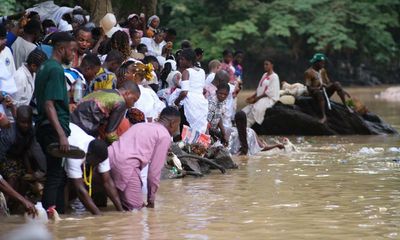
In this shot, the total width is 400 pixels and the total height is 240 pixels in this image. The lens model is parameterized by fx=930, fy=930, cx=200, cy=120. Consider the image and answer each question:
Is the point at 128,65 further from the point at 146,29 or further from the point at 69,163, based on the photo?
the point at 146,29

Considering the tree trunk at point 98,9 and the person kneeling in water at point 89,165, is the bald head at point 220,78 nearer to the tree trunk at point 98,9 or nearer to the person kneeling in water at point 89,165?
the tree trunk at point 98,9

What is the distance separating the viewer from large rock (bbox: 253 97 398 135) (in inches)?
721

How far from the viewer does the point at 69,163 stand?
8.33 m

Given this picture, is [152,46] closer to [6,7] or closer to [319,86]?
[6,7]

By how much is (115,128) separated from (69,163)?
78 cm

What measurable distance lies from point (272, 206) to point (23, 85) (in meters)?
2.76

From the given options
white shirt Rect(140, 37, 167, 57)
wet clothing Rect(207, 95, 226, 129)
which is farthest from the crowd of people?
white shirt Rect(140, 37, 167, 57)

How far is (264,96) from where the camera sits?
18109mm

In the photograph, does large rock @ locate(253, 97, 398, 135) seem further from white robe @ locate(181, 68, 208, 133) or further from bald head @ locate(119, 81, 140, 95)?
bald head @ locate(119, 81, 140, 95)

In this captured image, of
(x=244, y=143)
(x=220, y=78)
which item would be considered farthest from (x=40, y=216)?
(x=244, y=143)

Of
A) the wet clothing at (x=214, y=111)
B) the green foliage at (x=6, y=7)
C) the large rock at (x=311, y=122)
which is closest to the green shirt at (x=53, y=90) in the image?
the wet clothing at (x=214, y=111)

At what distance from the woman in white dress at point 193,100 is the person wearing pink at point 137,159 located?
3.75m

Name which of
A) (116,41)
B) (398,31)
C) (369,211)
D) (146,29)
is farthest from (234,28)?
(369,211)

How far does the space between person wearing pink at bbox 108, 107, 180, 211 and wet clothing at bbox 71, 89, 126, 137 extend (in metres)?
0.24
